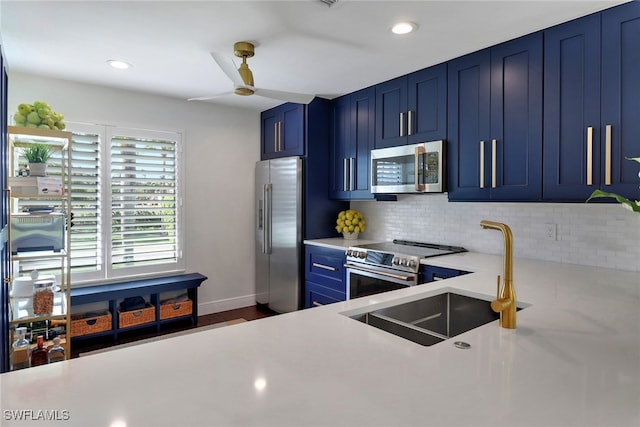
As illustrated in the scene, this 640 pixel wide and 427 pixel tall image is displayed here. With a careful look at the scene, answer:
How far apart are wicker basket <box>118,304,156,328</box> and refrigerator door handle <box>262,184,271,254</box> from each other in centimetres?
130

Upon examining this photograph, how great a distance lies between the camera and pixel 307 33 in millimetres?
2418

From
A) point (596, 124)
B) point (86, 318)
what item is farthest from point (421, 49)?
point (86, 318)

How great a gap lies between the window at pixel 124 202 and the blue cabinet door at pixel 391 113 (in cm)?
212

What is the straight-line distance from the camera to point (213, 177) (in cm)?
432

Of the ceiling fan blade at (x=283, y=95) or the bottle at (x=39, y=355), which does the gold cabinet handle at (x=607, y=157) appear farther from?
the bottle at (x=39, y=355)

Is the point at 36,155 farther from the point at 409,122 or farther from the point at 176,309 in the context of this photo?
the point at 409,122

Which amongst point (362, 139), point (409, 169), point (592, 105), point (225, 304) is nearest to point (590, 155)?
point (592, 105)

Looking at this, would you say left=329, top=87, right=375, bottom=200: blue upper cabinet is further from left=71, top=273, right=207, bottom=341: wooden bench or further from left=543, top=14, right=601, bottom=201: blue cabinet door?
left=71, top=273, right=207, bottom=341: wooden bench

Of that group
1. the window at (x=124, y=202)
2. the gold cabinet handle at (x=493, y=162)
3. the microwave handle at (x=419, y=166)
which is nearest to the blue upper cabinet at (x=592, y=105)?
the gold cabinet handle at (x=493, y=162)

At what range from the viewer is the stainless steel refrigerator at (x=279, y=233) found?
3951mm

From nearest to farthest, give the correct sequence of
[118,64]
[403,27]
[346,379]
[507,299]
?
[346,379] → [507,299] → [403,27] → [118,64]

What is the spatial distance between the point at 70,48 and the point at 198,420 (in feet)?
9.65

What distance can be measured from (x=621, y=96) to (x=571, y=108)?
25 cm

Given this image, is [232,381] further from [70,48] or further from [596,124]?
[70,48]
